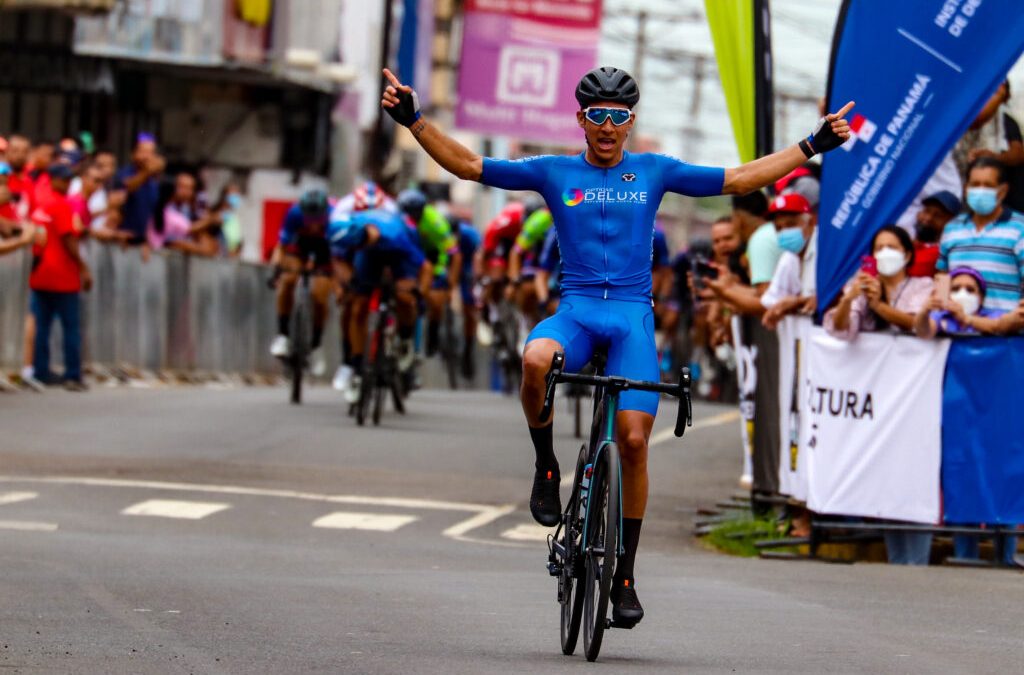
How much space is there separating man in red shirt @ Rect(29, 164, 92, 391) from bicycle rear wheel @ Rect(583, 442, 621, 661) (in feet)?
46.3

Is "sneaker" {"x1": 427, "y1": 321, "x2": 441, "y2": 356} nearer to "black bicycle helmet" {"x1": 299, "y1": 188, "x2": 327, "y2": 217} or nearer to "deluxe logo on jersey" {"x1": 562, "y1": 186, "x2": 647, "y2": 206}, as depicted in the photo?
"black bicycle helmet" {"x1": 299, "y1": 188, "x2": 327, "y2": 217}

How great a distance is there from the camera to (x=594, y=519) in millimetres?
9008

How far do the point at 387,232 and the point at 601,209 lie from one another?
1148 centimetres

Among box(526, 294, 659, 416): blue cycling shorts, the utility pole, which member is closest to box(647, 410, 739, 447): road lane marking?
box(526, 294, 659, 416): blue cycling shorts

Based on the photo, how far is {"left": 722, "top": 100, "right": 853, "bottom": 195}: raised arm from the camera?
9.69 metres

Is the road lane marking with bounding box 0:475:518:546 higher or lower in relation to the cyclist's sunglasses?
lower

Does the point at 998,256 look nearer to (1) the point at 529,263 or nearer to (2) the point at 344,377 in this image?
(2) the point at 344,377

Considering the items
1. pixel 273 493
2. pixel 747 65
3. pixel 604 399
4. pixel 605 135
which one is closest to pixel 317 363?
pixel 273 493

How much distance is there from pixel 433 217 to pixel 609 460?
1609cm

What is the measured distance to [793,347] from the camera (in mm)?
14578

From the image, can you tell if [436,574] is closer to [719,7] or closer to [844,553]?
[844,553]

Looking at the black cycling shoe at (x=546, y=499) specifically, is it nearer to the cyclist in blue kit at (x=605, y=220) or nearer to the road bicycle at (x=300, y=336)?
the cyclist in blue kit at (x=605, y=220)

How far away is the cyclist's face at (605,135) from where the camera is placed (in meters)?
9.45

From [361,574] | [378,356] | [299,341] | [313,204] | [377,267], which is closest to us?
[361,574]
